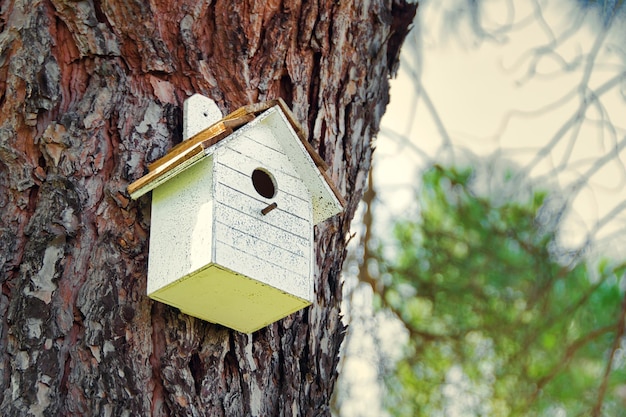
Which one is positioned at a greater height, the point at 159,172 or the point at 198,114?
the point at 198,114

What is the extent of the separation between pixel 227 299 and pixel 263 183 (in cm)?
29

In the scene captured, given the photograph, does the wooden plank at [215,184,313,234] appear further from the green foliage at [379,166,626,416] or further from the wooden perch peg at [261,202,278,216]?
the green foliage at [379,166,626,416]

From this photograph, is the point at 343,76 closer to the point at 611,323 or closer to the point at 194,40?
the point at 194,40

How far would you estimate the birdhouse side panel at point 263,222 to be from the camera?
1.84m

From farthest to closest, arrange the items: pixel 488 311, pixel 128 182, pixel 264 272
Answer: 1. pixel 488 311
2. pixel 128 182
3. pixel 264 272

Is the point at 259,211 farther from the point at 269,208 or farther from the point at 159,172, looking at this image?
the point at 159,172

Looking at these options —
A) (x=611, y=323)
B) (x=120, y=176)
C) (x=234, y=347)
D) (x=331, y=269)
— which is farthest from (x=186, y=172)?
(x=611, y=323)

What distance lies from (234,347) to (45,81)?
705mm

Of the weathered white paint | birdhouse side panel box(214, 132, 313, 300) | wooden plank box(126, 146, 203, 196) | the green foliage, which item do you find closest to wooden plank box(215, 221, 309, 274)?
birdhouse side panel box(214, 132, 313, 300)

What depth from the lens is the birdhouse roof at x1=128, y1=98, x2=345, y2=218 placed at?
1888 millimetres

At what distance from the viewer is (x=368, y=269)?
4.16 meters

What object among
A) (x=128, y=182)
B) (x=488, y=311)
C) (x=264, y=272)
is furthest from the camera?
(x=488, y=311)

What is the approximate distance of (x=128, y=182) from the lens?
205cm

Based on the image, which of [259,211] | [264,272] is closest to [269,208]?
[259,211]
